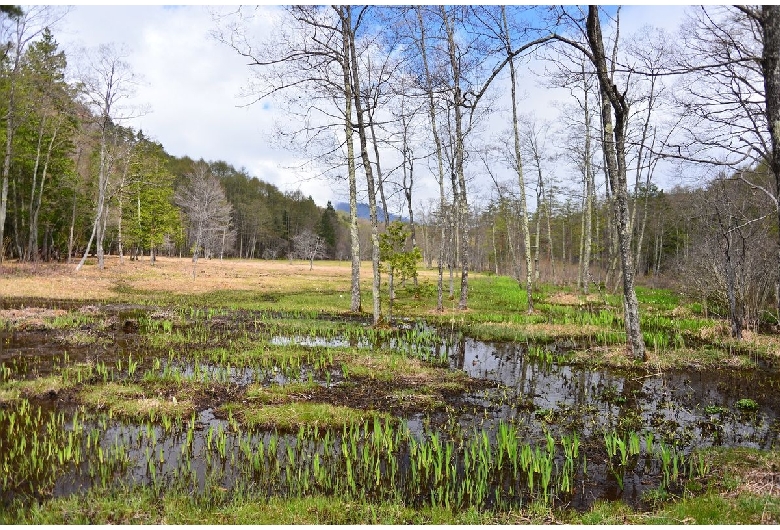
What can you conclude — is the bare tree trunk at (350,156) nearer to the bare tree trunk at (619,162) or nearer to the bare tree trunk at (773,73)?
the bare tree trunk at (619,162)

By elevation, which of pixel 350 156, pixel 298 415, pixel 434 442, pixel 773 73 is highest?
pixel 350 156

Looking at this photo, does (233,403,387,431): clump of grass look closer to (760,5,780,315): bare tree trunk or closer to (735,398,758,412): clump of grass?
(760,5,780,315): bare tree trunk

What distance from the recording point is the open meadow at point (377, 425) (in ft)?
16.0

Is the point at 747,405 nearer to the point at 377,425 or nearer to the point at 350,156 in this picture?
the point at 377,425

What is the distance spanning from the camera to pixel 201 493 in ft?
16.5

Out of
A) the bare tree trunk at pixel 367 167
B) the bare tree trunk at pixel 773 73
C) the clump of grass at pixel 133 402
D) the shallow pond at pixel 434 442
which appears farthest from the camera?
the bare tree trunk at pixel 367 167

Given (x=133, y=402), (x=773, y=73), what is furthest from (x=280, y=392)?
(x=773, y=73)

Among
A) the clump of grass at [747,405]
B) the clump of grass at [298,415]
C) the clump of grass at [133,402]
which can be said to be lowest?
the clump of grass at [747,405]

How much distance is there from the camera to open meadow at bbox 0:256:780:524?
16.0 ft

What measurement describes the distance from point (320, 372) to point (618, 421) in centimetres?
610

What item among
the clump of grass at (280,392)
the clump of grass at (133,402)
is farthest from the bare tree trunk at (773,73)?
the clump of grass at (133,402)

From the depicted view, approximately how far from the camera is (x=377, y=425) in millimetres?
6449

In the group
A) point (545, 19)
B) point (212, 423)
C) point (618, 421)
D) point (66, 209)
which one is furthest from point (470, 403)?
point (66, 209)

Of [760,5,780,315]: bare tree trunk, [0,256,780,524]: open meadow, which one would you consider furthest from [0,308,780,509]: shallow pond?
[760,5,780,315]: bare tree trunk
